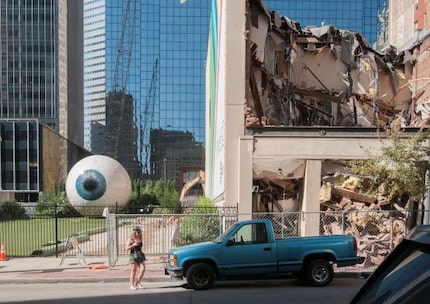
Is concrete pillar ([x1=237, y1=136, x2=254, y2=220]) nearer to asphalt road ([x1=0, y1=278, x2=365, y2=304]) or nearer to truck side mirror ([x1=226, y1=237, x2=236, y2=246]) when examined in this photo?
asphalt road ([x1=0, y1=278, x2=365, y2=304])

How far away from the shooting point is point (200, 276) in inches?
421

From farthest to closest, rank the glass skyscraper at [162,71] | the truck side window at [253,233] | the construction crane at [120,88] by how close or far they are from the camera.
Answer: the construction crane at [120,88] < the glass skyscraper at [162,71] < the truck side window at [253,233]

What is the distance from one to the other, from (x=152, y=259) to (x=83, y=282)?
356 centimetres

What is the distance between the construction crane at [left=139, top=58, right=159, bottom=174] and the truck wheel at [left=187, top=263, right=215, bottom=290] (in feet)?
384

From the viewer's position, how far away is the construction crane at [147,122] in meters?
126

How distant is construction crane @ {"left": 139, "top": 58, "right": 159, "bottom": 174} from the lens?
4966 inches

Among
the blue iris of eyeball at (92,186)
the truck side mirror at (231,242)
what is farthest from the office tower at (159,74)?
the truck side mirror at (231,242)

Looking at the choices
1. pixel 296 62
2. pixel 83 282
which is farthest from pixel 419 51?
pixel 83 282

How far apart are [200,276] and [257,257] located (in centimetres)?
139

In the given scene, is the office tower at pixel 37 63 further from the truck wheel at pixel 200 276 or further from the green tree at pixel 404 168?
the truck wheel at pixel 200 276

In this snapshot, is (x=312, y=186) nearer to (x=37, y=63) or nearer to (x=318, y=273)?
(x=318, y=273)

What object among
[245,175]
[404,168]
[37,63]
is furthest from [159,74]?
[404,168]

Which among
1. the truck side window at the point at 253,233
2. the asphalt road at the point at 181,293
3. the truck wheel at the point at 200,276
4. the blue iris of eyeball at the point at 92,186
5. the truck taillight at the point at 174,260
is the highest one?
the truck side window at the point at 253,233

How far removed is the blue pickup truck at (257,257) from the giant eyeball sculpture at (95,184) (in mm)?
33374
